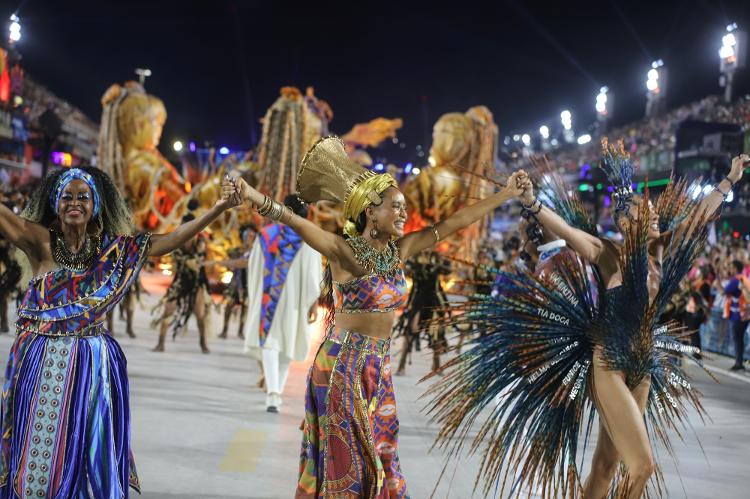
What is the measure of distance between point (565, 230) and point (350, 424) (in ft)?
4.82

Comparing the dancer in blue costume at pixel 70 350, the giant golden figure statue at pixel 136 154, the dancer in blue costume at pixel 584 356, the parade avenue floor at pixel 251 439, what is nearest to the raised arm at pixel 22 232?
the dancer in blue costume at pixel 70 350

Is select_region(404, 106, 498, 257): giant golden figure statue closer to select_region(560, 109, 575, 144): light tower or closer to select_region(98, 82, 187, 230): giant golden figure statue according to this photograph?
select_region(98, 82, 187, 230): giant golden figure statue

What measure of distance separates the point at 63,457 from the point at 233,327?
12.9 m

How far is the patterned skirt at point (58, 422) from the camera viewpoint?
421 centimetres

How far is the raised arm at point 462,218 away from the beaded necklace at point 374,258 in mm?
150

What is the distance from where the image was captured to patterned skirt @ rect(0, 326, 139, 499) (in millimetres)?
4211

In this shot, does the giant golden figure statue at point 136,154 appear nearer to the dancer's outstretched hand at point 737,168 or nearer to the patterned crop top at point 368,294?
the dancer's outstretched hand at point 737,168

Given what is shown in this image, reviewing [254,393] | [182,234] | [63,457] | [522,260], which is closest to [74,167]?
[182,234]

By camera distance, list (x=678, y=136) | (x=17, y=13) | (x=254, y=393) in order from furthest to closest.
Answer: (x=17, y=13) < (x=678, y=136) < (x=254, y=393)

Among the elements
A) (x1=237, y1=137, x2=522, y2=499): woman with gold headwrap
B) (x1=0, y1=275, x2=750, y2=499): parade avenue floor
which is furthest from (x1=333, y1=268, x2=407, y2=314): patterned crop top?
(x1=0, y1=275, x2=750, y2=499): parade avenue floor

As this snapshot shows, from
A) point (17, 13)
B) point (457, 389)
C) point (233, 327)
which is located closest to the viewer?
point (457, 389)

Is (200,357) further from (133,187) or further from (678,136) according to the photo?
(678,136)

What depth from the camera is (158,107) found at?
24453mm

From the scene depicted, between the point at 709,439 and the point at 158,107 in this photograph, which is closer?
the point at 709,439
